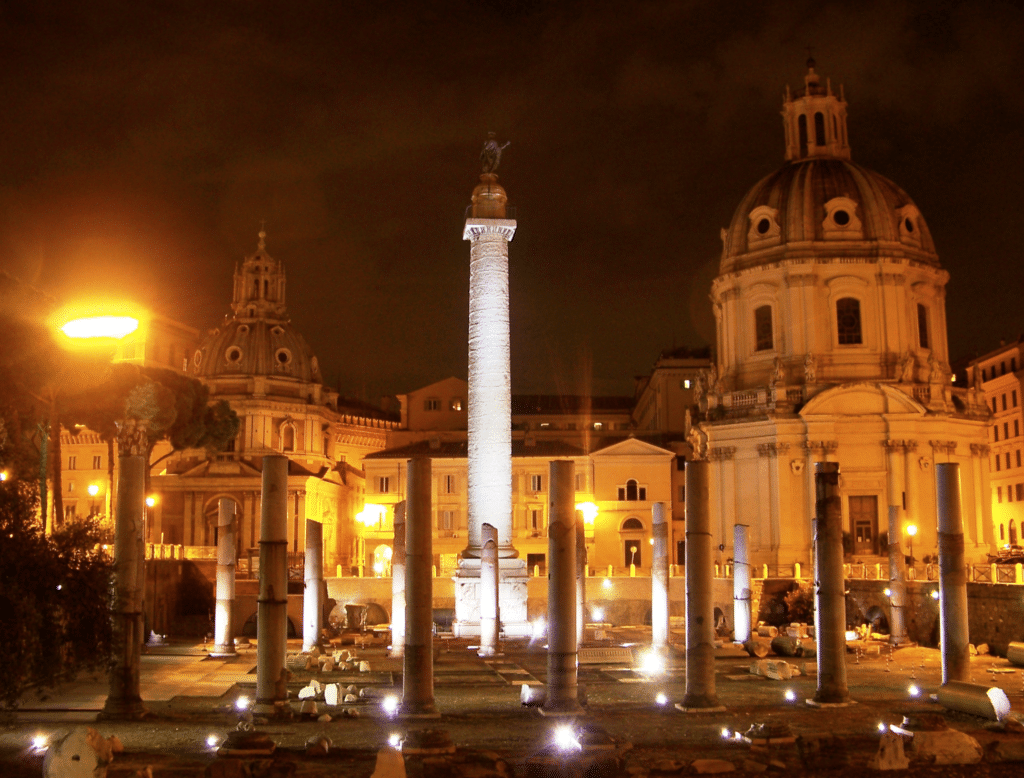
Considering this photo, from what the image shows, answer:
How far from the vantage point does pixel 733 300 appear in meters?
59.3

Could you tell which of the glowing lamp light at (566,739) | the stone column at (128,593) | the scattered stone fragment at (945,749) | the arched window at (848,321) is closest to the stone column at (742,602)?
the scattered stone fragment at (945,749)

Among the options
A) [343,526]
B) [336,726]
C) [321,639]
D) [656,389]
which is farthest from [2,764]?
[656,389]

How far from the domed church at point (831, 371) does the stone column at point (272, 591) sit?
3511 cm

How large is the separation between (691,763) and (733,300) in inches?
1773

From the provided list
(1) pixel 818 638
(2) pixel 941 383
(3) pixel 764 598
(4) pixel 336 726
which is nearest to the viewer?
(4) pixel 336 726

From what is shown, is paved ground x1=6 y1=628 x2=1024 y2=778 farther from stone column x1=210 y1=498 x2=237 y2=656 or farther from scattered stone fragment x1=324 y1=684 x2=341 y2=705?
stone column x1=210 y1=498 x2=237 y2=656

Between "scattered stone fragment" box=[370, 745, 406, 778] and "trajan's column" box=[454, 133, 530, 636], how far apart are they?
23266mm

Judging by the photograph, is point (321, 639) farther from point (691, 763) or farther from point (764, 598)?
point (691, 763)

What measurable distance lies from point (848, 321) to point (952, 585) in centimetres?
3438

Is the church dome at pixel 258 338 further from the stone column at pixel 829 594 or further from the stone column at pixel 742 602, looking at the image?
the stone column at pixel 829 594

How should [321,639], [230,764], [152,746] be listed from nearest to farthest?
[230,764], [152,746], [321,639]

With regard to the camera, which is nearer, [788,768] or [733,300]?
[788,768]

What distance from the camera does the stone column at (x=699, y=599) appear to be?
2189 centimetres

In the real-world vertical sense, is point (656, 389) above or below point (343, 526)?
above
